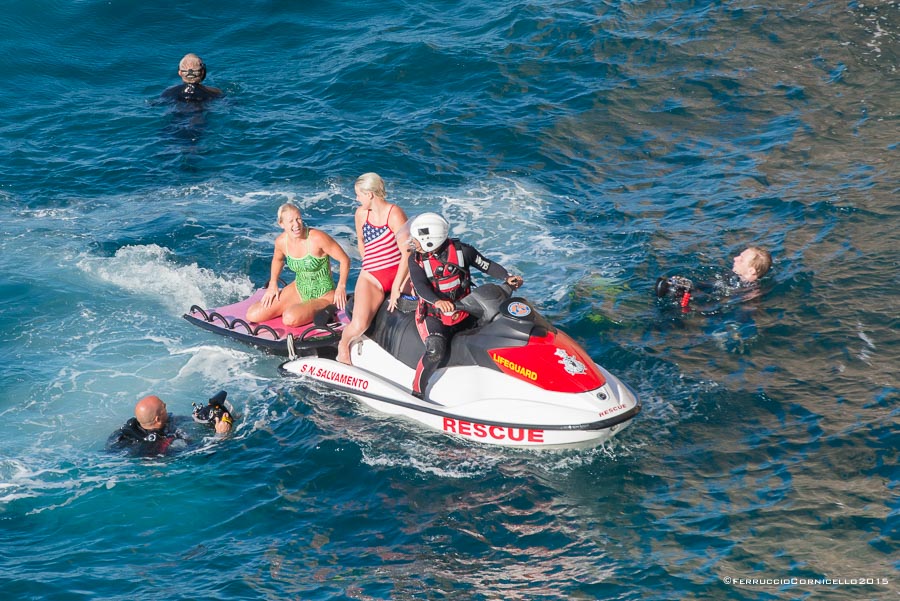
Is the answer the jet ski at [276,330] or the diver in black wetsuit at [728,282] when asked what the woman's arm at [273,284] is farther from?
the diver in black wetsuit at [728,282]

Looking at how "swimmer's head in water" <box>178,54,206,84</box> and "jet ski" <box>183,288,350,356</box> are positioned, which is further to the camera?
"swimmer's head in water" <box>178,54,206,84</box>

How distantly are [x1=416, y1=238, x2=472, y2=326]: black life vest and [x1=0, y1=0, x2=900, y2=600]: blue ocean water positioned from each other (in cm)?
151

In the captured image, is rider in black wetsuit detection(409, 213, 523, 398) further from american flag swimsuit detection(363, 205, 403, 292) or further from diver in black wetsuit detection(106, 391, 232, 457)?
diver in black wetsuit detection(106, 391, 232, 457)

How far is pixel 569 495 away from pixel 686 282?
170 inches

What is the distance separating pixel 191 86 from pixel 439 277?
11.7m

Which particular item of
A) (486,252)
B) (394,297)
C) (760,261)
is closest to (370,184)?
(394,297)

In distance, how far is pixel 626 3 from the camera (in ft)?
76.0

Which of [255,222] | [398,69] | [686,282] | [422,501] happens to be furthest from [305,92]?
[422,501]

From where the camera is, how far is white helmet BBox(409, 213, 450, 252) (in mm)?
10023

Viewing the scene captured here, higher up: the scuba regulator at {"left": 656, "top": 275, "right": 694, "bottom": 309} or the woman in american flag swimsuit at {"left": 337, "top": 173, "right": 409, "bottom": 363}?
the woman in american flag swimsuit at {"left": 337, "top": 173, "right": 409, "bottom": 363}

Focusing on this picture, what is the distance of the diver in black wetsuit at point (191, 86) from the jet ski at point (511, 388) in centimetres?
1098

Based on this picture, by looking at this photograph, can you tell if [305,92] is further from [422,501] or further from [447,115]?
[422,501]

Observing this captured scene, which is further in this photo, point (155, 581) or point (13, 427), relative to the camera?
point (13, 427)

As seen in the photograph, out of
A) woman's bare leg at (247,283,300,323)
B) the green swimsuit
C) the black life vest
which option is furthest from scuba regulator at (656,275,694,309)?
woman's bare leg at (247,283,300,323)
